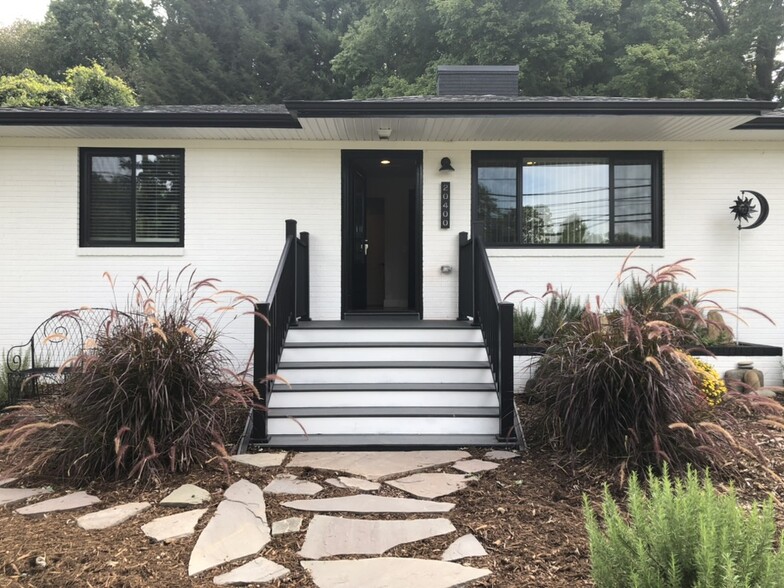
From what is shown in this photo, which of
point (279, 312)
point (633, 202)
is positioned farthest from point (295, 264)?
point (633, 202)

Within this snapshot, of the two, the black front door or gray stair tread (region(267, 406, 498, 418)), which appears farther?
the black front door

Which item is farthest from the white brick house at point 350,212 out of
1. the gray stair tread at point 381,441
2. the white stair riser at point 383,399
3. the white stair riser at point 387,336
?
the gray stair tread at point 381,441

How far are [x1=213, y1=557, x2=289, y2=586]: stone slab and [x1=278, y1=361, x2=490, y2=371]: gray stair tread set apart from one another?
2.56 metres

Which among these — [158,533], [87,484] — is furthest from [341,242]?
[158,533]

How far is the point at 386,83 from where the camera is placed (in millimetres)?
17797

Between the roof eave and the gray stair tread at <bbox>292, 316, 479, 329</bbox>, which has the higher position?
the roof eave

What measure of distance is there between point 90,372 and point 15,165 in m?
4.20

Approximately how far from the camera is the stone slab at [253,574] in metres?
2.37

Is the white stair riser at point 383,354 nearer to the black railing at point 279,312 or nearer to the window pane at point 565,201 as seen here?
the black railing at point 279,312

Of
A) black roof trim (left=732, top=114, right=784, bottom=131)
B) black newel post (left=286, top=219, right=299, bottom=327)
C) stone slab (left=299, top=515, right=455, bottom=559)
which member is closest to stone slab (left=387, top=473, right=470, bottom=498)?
stone slab (left=299, top=515, right=455, bottom=559)

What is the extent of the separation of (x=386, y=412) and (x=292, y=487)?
1310 millimetres

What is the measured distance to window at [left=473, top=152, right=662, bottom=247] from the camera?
6.60 m

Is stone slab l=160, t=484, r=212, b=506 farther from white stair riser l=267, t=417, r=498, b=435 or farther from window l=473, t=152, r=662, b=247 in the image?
window l=473, t=152, r=662, b=247

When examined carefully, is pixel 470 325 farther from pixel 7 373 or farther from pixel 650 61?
pixel 650 61
